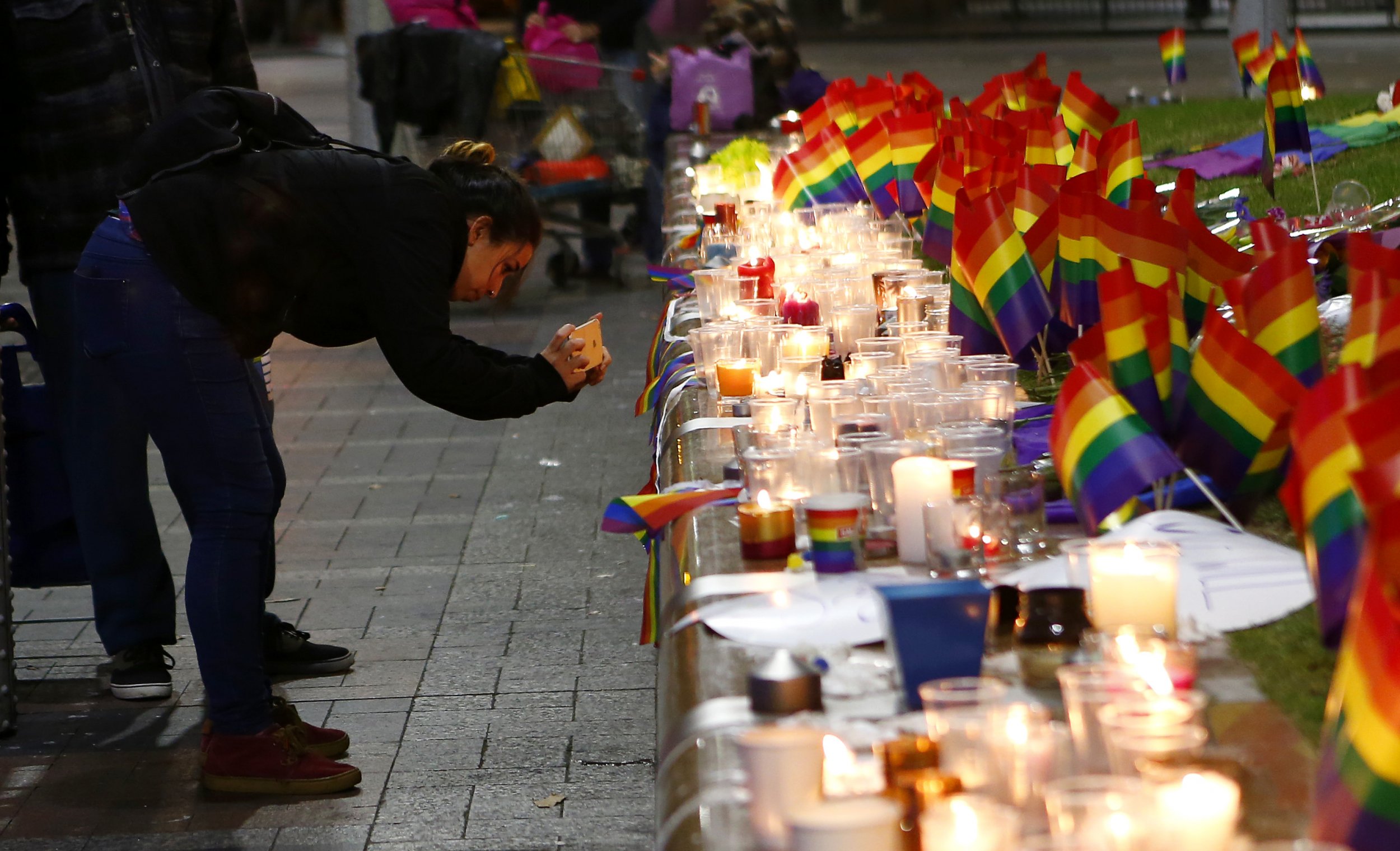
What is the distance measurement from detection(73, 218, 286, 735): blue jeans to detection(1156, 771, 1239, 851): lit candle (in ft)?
8.52

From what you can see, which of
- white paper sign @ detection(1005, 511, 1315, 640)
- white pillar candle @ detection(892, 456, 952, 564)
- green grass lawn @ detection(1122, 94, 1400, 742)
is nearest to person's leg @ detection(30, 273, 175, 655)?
white pillar candle @ detection(892, 456, 952, 564)

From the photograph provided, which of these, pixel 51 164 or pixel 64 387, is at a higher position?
pixel 51 164

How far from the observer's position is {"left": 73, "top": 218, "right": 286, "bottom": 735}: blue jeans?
3529 millimetres

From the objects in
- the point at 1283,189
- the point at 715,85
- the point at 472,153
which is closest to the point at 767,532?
the point at 472,153

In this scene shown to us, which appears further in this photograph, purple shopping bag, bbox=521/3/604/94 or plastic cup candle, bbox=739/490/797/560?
purple shopping bag, bbox=521/3/604/94

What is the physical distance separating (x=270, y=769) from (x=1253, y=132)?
6715mm

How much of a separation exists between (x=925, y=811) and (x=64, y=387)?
353 cm

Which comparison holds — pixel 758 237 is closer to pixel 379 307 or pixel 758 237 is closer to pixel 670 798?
pixel 379 307

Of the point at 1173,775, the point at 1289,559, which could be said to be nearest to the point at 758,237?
the point at 1289,559

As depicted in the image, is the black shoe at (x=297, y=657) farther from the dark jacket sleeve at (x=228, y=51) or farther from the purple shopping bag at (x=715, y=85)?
the purple shopping bag at (x=715, y=85)

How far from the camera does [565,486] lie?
645 cm

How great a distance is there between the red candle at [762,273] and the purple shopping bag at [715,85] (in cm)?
530

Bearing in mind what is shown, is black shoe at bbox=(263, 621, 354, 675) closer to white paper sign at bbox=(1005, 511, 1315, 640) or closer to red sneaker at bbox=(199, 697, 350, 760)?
red sneaker at bbox=(199, 697, 350, 760)

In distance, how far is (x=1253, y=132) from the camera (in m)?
8.81
